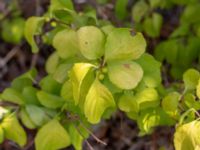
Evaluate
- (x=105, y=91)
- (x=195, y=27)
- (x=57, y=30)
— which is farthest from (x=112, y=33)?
(x=195, y=27)

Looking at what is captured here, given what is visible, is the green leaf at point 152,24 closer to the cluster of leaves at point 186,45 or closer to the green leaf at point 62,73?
the cluster of leaves at point 186,45

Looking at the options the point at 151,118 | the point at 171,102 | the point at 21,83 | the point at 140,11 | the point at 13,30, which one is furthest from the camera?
the point at 13,30

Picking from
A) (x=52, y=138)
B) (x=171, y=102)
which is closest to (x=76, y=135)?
(x=52, y=138)

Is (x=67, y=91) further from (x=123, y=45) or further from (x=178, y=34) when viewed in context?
(x=178, y=34)

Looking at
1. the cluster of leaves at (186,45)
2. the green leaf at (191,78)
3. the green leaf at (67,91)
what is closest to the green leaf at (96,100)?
the green leaf at (67,91)

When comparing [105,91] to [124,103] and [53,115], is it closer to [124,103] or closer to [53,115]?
[124,103]

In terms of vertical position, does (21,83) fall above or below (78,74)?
below

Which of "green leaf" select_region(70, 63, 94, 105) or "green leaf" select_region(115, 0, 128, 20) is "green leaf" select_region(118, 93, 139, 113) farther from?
"green leaf" select_region(115, 0, 128, 20)
